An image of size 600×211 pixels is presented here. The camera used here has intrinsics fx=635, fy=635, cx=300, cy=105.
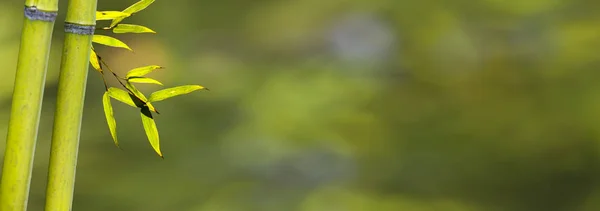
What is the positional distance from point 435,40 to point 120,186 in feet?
2.00

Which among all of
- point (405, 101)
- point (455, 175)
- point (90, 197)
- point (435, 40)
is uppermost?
point (435, 40)

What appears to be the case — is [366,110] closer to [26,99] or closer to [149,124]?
[149,124]

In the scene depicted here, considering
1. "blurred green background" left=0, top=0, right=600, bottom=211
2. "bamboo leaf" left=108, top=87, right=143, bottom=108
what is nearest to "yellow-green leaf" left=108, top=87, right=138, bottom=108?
"bamboo leaf" left=108, top=87, right=143, bottom=108

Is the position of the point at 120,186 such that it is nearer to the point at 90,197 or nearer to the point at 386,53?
the point at 90,197

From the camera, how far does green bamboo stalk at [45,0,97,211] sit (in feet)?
1.08

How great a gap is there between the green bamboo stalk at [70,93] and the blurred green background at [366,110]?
2.51 ft

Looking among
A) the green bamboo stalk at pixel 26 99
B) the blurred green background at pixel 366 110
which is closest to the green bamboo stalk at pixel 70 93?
the green bamboo stalk at pixel 26 99

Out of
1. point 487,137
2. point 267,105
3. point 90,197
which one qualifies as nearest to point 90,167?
point 90,197

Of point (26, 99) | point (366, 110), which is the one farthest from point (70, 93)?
point (366, 110)

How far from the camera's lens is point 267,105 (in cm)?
114

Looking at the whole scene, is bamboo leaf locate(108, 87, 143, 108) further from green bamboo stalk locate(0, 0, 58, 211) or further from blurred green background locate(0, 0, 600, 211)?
blurred green background locate(0, 0, 600, 211)

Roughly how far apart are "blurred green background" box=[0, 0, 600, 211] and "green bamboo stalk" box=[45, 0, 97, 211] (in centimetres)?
77

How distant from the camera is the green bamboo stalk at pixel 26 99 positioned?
12.3 inches

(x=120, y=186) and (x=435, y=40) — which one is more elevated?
(x=435, y=40)
